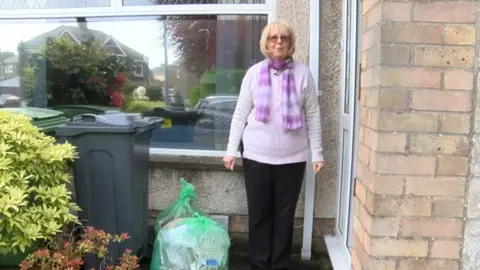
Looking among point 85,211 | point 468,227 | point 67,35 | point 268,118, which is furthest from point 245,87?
point 67,35

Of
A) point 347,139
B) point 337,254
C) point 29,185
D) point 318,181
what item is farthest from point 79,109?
point 337,254

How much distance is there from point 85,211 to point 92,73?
1.61 m

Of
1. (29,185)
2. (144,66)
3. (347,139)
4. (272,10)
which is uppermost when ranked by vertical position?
(272,10)

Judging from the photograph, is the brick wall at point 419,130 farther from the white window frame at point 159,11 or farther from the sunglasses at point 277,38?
the white window frame at point 159,11

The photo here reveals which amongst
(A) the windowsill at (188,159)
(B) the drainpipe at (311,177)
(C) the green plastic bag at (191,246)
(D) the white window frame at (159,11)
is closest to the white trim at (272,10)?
(D) the white window frame at (159,11)

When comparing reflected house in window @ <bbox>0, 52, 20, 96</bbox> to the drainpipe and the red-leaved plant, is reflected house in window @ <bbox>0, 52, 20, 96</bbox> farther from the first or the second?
the drainpipe

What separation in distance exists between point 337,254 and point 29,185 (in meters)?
2.03

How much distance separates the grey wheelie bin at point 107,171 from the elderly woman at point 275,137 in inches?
25.0

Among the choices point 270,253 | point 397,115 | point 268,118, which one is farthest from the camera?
A: point 270,253

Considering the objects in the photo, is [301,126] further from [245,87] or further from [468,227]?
[468,227]

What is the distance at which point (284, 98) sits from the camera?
9.64 feet

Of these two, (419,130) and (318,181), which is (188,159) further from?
(419,130)

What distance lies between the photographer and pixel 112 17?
4078mm

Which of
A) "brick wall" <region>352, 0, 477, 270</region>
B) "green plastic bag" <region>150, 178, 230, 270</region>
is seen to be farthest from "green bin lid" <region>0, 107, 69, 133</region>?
"brick wall" <region>352, 0, 477, 270</region>
